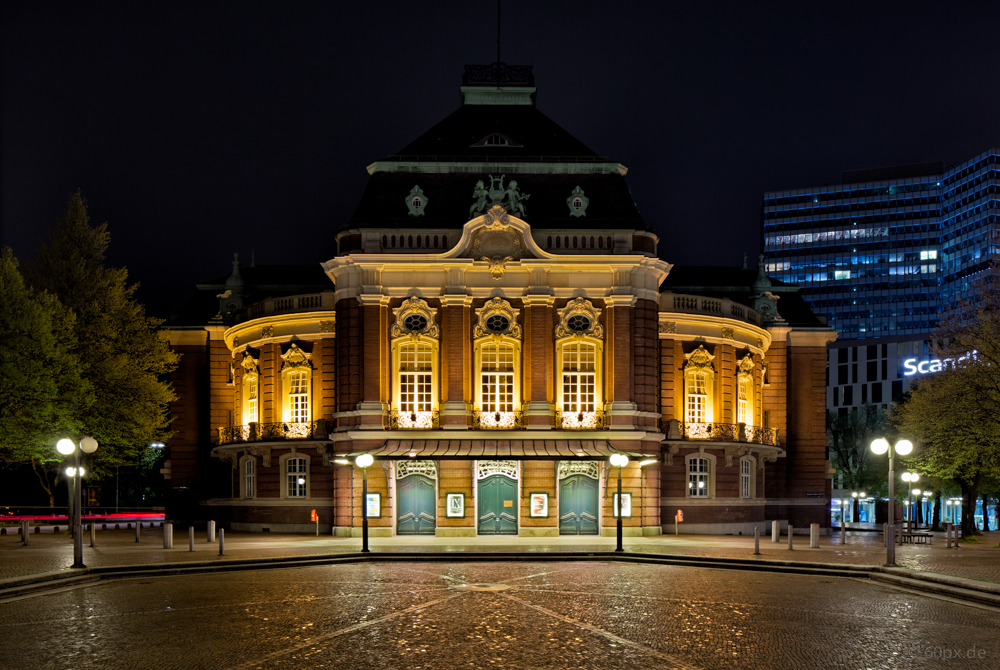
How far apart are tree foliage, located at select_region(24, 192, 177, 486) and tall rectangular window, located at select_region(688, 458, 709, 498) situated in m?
24.0

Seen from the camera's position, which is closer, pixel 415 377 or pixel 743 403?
pixel 415 377

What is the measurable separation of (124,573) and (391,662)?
51.0 feet

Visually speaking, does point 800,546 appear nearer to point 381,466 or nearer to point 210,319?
point 381,466

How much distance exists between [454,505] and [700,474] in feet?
39.6

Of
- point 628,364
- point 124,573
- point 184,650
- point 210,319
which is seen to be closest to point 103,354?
point 210,319

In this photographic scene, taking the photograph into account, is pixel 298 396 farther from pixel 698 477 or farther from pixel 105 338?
pixel 698 477

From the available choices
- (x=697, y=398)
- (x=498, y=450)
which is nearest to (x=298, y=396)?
(x=498, y=450)

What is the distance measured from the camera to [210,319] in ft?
168

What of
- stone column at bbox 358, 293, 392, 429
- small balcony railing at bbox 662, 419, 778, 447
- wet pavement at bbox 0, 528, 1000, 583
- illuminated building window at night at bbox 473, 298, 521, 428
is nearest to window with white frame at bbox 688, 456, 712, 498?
small balcony railing at bbox 662, 419, 778, 447

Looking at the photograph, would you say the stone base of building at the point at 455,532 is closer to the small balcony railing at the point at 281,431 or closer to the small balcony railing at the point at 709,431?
the small balcony railing at the point at 281,431

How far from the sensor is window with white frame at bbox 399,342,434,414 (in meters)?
41.0

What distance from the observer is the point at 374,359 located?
4050cm

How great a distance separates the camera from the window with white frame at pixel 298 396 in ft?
147

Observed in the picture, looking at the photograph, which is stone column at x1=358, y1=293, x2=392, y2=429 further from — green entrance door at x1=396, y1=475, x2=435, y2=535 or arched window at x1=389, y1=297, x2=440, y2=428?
green entrance door at x1=396, y1=475, x2=435, y2=535
